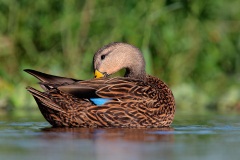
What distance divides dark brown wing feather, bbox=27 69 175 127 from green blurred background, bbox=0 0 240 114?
11.0ft

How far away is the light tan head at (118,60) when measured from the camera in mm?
9625

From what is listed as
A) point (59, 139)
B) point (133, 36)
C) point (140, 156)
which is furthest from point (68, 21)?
point (140, 156)

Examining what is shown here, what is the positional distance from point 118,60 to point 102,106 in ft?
3.43

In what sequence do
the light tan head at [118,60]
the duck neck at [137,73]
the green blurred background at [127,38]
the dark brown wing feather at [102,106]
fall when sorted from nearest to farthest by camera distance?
the dark brown wing feather at [102,106]
the light tan head at [118,60]
the duck neck at [137,73]
the green blurred background at [127,38]

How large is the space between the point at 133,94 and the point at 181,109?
2.93 metres

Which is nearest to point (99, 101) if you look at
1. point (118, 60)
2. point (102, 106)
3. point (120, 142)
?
point (102, 106)

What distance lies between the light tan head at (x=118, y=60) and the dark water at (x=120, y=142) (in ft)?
2.50

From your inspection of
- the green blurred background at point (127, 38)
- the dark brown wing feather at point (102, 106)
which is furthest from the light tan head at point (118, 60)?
the green blurred background at point (127, 38)

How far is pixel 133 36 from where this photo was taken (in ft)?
41.3

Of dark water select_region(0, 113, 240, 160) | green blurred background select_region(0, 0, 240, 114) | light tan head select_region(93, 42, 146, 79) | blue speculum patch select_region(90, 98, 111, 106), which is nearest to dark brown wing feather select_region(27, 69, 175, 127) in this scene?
blue speculum patch select_region(90, 98, 111, 106)

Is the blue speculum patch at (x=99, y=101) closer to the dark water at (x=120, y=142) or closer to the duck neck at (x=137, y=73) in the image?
the dark water at (x=120, y=142)

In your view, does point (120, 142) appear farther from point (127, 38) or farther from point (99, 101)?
point (127, 38)

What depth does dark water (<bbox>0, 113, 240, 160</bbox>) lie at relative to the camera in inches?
269

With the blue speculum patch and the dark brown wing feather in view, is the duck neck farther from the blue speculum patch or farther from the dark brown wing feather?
the blue speculum patch
